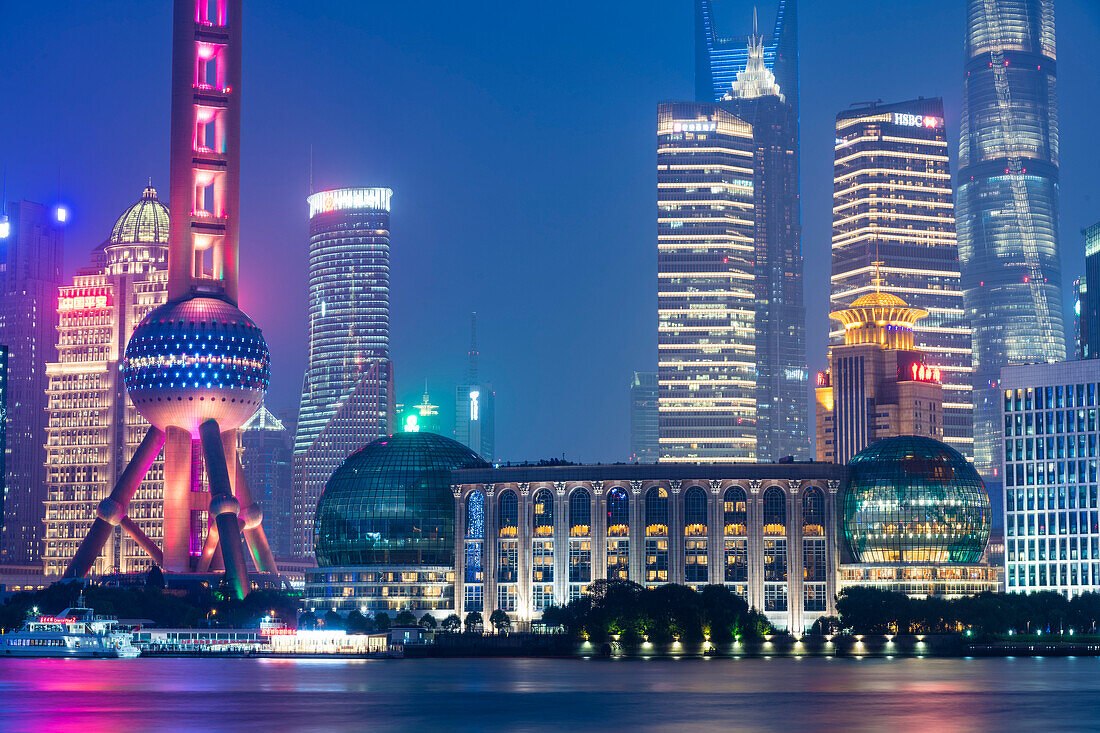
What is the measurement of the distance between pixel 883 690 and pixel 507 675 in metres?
45.0

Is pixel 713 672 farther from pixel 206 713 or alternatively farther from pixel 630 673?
pixel 206 713

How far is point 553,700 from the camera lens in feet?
477

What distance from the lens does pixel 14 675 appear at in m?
185

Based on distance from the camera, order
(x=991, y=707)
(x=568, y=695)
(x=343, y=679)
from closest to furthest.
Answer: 1. (x=991, y=707)
2. (x=568, y=695)
3. (x=343, y=679)

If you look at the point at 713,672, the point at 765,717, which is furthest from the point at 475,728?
the point at 713,672

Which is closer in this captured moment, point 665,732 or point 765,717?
point 665,732

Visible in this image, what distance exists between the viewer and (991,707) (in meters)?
137

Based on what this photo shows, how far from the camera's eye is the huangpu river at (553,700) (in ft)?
400

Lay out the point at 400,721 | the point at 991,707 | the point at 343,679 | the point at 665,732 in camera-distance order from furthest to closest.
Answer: the point at 343,679 → the point at 991,707 → the point at 400,721 → the point at 665,732

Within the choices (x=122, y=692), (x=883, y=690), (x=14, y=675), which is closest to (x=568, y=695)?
(x=883, y=690)

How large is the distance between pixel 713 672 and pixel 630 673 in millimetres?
8927

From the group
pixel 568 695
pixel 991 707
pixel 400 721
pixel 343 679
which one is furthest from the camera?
pixel 343 679

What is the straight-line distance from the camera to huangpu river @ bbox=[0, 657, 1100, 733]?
4796 inches

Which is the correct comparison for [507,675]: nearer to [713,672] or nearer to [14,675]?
[713,672]
